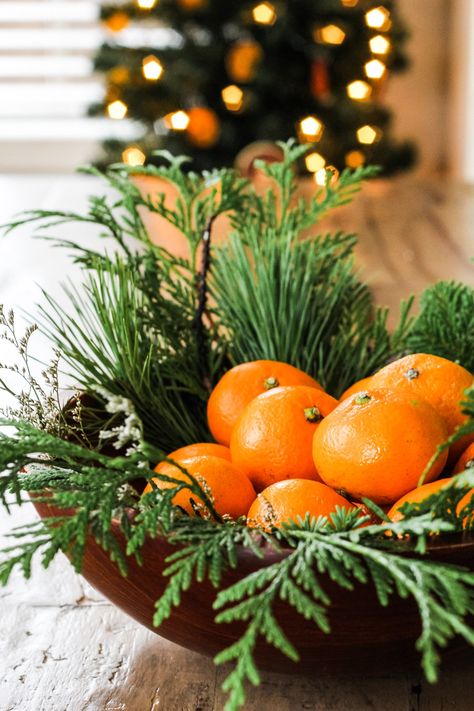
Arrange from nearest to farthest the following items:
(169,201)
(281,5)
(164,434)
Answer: (164,434) → (169,201) → (281,5)

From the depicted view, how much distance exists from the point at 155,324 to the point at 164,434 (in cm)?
9

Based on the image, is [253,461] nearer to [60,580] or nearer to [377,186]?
[60,580]

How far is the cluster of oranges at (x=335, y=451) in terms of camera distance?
515mm

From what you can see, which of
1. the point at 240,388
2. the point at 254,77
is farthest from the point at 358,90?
the point at 240,388

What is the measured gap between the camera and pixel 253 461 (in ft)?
1.91

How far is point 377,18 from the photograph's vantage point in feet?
9.70

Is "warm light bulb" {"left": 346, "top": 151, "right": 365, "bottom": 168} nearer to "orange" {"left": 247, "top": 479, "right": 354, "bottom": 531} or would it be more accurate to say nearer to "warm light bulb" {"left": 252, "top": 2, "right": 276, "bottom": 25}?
"warm light bulb" {"left": 252, "top": 2, "right": 276, "bottom": 25}

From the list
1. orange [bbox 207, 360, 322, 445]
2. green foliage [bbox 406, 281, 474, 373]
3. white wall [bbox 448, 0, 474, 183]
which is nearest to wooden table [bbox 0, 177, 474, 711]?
orange [bbox 207, 360, 322, 445]

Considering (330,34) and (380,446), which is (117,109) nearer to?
(330,34)

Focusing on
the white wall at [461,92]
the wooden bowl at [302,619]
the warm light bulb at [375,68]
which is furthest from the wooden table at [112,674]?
the white wall at [461,92]

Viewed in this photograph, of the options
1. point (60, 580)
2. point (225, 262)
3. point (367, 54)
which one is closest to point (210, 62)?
point (367, 54)

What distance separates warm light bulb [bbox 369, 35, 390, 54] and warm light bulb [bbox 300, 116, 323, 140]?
0.29m

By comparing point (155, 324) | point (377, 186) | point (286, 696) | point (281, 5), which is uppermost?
point (281, 5)

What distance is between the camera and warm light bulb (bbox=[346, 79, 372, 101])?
3094 mm
